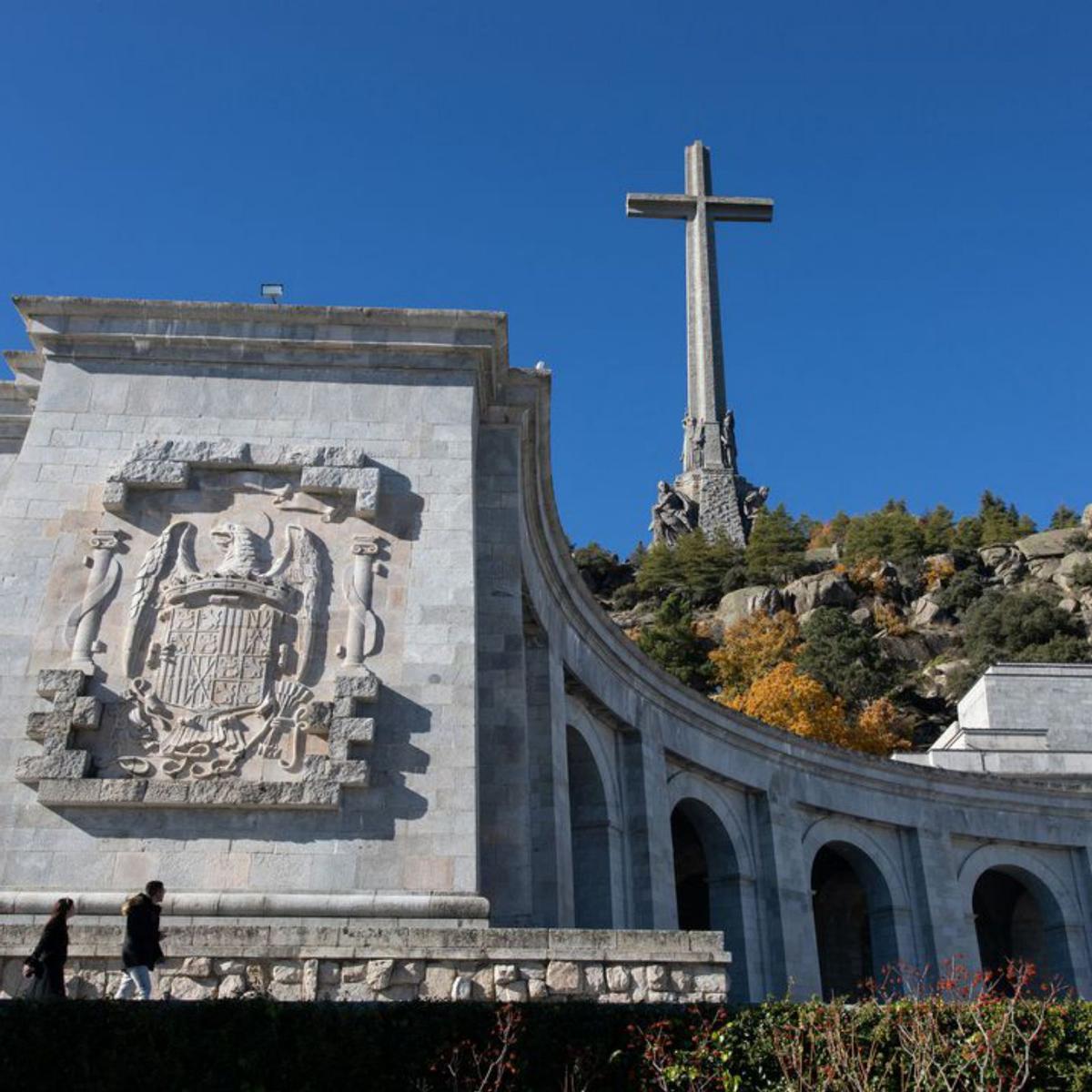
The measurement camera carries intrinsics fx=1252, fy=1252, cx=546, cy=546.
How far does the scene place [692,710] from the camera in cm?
2481

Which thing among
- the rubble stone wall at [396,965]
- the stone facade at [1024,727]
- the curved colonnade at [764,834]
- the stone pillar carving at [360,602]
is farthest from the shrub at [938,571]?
the rubble stone wall at [396,965]

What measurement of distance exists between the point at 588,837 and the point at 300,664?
874cm

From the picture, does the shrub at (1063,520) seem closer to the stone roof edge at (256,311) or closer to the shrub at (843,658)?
the shrub at (843,658)

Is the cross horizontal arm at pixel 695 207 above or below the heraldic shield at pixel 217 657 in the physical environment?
above

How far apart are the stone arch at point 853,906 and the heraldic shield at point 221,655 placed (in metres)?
15.7

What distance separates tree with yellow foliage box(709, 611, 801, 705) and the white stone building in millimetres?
46753

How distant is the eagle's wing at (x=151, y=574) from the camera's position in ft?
45.3

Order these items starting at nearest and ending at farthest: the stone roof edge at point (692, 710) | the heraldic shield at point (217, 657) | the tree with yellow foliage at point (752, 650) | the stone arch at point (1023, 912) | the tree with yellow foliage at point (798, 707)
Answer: the heraldic shield at point (217, 657) < the stone roof edge at point (692, 710) < the stone arch at point (1023, 912) < the tree with yellow foliage at point (798, 707) < the tree with yellow foliage at point (752, 650)

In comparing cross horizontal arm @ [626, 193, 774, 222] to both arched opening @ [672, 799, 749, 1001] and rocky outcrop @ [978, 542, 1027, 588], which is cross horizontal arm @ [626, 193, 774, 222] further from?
arched opening @ [672, 799, 749, 1001]

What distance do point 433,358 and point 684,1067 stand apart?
9.91 meters

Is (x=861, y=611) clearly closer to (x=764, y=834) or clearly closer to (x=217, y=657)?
(x=764, y=834)

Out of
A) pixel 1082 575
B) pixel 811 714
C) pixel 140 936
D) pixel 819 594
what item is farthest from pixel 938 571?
pixel 140 936

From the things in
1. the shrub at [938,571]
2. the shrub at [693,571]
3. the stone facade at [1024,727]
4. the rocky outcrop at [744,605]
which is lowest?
the stone facade at [1024,727]

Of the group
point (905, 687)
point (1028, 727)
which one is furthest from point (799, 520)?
point (1028, 727)
